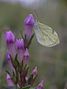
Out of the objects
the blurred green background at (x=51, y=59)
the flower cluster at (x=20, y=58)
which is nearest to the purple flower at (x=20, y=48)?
the flower cluster at (x=20, y=58)

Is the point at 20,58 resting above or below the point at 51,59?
above

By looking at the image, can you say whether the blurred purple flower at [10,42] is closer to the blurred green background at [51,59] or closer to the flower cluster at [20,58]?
the flower cluster at [20,58]

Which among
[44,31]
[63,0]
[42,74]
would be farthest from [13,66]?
[63,0]

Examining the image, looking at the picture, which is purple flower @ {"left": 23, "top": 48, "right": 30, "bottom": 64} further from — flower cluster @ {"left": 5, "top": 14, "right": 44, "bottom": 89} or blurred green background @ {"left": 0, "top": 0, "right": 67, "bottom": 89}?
blurred green background @ {"left": 0, "top": 0, "right": 67, "bottom": 89}

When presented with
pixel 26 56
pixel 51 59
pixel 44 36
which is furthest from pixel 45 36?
pixel 51 59

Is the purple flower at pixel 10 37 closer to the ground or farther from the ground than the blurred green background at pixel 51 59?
farther from the ground

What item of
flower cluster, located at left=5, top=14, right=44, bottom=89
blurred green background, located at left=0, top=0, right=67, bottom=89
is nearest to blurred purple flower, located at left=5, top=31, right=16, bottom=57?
flower cluster, located at left=5, top=14, right=44, bottom=89

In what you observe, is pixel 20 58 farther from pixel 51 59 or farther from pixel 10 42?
pixel 51 59
